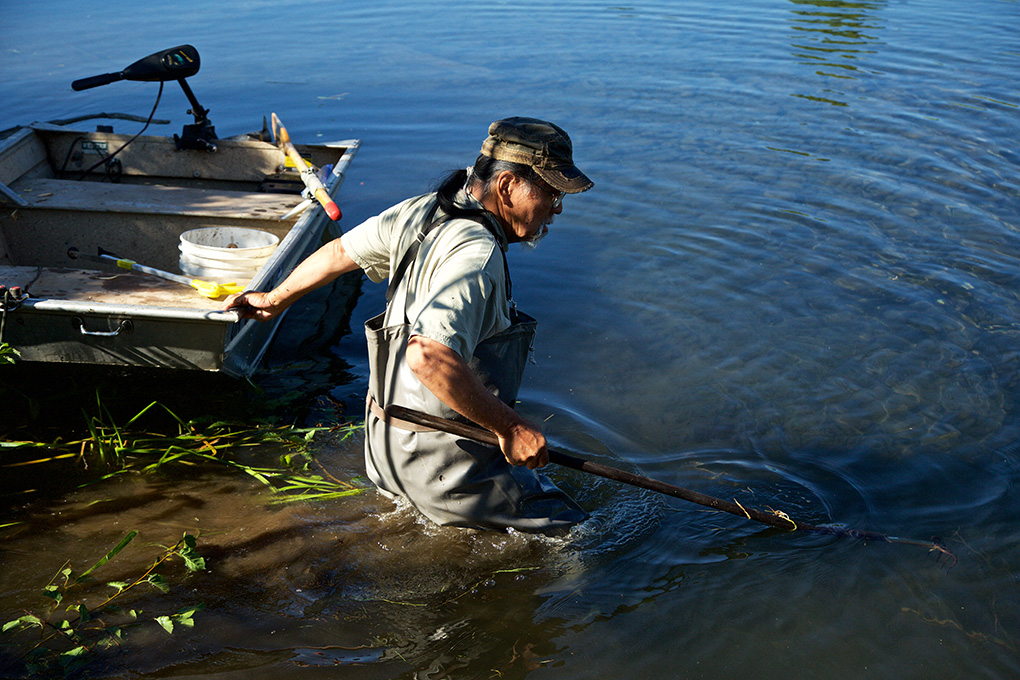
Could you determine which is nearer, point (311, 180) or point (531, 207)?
point (531, 207)

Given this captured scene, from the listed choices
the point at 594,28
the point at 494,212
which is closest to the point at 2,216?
the point at 494,212

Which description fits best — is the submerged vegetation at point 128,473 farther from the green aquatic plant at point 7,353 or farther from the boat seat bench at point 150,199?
the boat seat bench at point 150,199

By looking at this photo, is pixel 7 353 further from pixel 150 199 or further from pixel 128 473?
pixel 150 199

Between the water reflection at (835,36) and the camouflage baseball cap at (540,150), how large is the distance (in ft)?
32.0

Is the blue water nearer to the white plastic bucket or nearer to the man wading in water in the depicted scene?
the man wading in water

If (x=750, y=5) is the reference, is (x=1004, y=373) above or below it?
below

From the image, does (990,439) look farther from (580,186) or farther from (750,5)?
(750,5)

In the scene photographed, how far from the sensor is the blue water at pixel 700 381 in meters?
3.61

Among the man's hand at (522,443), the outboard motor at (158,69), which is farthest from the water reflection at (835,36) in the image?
the man's hand at (522,443)

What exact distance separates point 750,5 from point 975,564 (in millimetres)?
16520

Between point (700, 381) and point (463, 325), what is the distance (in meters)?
3.29

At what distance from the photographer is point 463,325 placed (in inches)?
111

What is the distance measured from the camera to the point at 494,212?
321 cm

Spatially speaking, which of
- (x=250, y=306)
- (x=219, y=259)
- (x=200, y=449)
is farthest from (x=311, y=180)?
(x=200, y=449)
